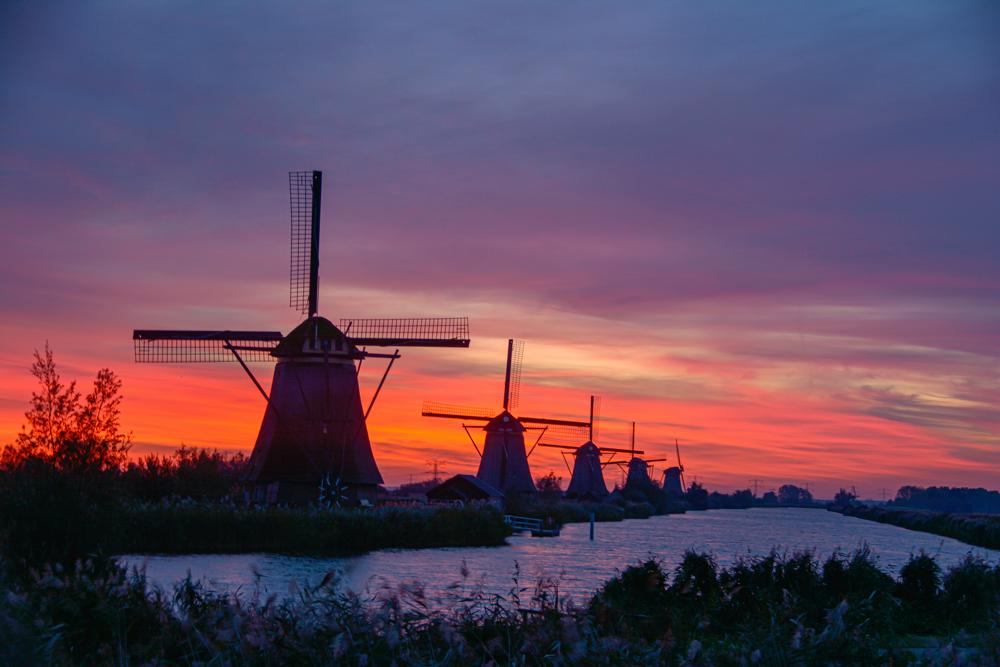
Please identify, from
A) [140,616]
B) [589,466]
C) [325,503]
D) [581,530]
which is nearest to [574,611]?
[140,616]

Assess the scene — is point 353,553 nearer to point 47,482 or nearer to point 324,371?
point 324,371

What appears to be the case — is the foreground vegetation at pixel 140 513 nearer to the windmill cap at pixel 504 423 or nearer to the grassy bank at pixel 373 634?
the grassy bank at pixel 373 634

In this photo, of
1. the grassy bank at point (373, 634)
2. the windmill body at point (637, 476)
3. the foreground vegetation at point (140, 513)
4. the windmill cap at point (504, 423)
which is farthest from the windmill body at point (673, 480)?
the grassy bank at point (373, 634)

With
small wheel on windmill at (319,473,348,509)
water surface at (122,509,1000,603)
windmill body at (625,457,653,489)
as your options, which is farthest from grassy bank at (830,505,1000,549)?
small wheel on windmill at (319,473,348,509)

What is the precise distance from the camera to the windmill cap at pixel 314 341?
142ft

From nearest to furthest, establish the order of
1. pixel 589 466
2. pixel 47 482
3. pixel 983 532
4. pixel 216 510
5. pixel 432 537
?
pixel 47 482, pixel 216 510, pixel 432 537, pixel 983 532, pixel 589 466

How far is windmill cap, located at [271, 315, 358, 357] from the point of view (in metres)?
43.2

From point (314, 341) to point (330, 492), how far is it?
6.30 m

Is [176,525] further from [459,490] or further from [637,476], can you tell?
[637,476]

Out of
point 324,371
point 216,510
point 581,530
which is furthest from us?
point 581,530

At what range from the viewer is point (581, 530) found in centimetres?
7262

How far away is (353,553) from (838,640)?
33.8 m

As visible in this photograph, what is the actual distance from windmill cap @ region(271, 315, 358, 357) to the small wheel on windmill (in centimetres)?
522

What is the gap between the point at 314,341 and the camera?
43.3 metres
